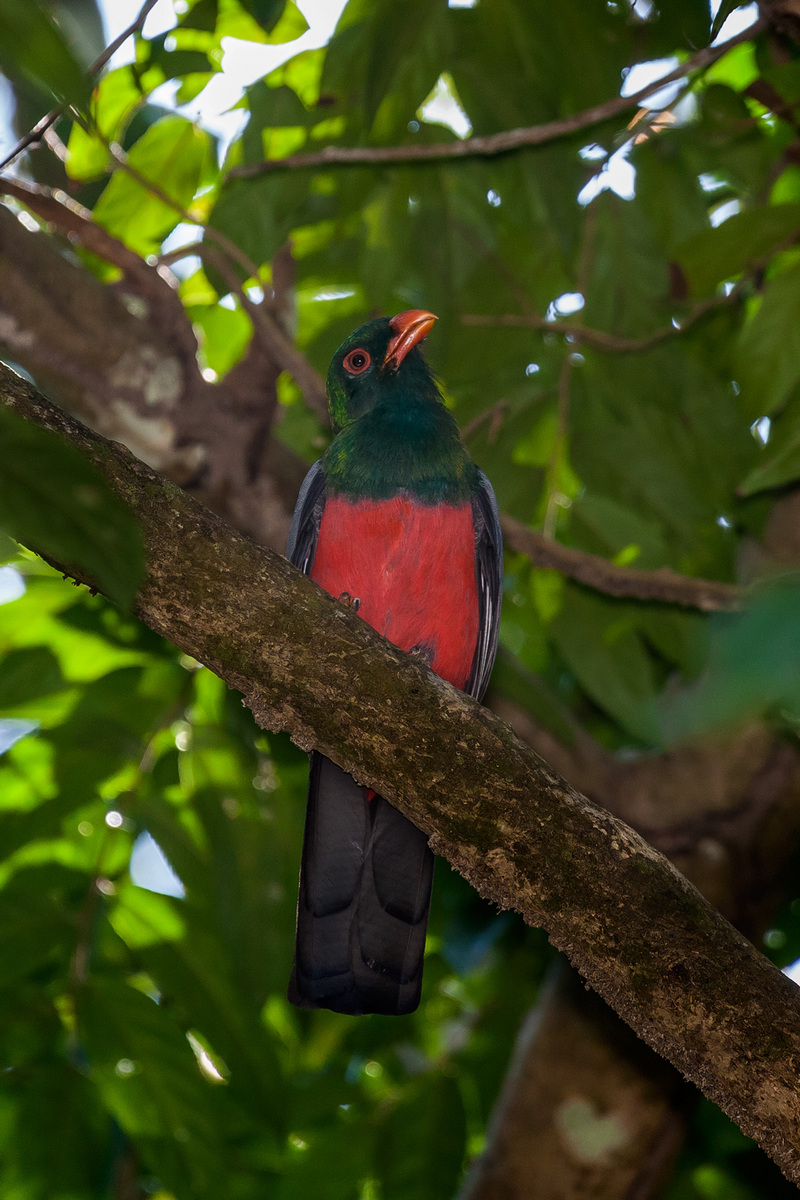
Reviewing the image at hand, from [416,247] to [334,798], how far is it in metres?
2.14

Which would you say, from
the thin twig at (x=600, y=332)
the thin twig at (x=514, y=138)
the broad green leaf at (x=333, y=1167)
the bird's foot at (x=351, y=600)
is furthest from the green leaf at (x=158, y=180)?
the broad green leaf at (x=333, y=1167)

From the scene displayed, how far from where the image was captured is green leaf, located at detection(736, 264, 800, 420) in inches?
128

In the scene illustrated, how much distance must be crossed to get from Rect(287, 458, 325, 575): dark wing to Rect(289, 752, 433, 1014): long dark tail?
35.5 inches

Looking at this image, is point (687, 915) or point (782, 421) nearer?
point (687, 915)

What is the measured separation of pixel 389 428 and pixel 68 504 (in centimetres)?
271

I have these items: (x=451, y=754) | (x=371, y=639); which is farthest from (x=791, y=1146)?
(x=371, y=639)

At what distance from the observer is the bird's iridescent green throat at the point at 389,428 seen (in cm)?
357

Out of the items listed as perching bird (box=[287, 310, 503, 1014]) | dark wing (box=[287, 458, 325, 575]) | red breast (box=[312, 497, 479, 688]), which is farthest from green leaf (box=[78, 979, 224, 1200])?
dark wing (box=[287, 458, 325, 575])

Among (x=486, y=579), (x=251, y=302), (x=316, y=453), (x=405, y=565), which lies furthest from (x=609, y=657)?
(x=251, y=302)

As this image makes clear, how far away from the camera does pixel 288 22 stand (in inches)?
145

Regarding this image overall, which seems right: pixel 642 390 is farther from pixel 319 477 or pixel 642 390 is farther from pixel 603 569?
pixel 319 477

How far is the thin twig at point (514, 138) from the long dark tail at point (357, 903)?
78.4 inches

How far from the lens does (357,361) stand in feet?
13.1

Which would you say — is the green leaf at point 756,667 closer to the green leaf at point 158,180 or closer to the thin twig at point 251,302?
the thin twig at point 251,302
